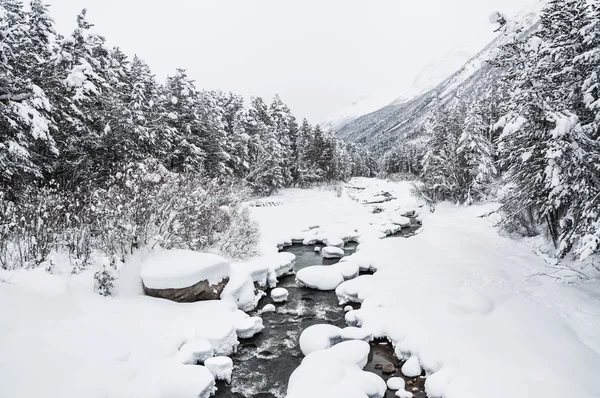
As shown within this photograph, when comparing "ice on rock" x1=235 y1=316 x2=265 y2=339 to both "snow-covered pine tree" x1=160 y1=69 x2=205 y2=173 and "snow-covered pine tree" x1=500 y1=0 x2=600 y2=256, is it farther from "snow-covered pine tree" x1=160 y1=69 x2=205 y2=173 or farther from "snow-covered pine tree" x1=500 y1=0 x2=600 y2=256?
"snow-covered pine tree" x1=160 y1=69 x2=205 y2=173

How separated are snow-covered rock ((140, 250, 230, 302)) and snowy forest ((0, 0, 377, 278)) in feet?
A: 2.71

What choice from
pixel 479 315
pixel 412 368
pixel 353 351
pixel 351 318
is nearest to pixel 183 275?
pixel 351 318

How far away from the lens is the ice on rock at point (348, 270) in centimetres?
1307

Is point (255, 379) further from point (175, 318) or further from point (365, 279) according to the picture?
point (365, 279)

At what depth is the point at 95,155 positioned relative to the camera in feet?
54.0

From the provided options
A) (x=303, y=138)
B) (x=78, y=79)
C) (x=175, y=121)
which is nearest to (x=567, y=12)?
(x=78, y=79)

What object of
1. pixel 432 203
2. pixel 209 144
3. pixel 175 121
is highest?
pixel 175 121

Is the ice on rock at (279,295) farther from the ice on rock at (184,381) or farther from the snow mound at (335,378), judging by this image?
the ice on rock at (184,381)

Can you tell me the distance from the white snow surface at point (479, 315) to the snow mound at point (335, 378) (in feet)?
0.35

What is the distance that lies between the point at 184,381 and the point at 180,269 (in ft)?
12.5

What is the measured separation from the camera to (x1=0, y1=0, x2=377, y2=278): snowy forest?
29.9 ft

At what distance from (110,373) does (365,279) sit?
8350 millimetres

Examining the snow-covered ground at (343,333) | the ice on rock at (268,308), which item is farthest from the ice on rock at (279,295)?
the snow-covered ground at (343,333)

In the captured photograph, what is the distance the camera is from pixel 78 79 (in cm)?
1172
